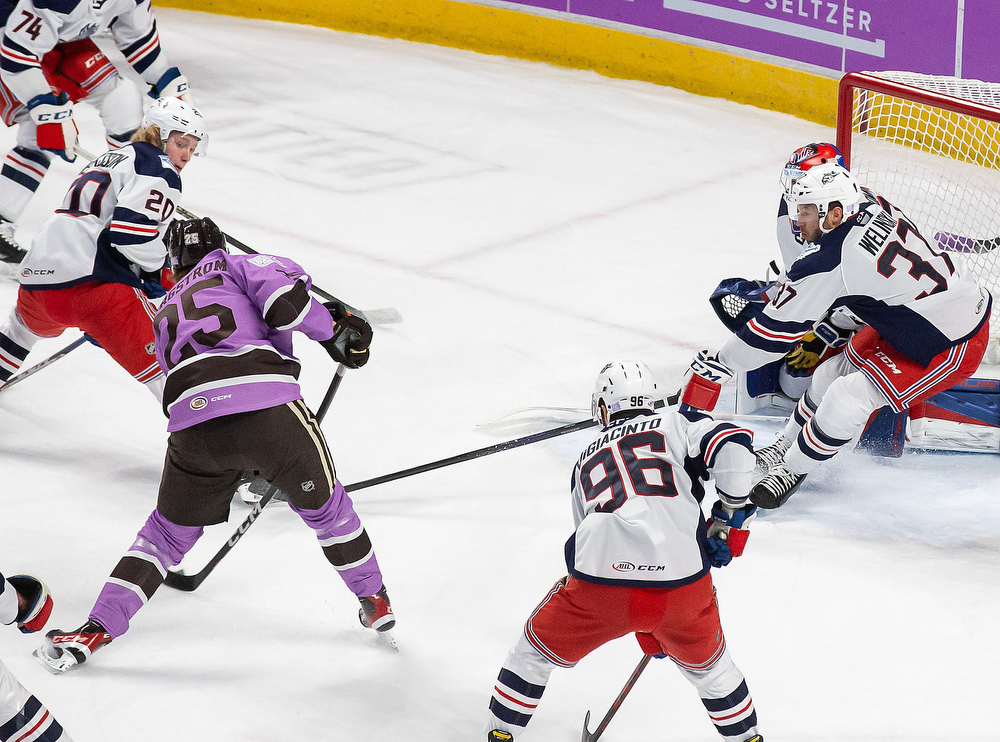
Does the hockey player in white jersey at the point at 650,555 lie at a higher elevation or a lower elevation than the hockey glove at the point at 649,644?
higher

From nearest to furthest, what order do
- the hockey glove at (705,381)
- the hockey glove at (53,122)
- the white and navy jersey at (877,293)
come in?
the white and navy jersey at (877,293) → the hockey glove at (705,381) → the hockey glove at (53,122)

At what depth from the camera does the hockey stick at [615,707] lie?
251 centimetres

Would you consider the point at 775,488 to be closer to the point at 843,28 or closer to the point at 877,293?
the point at 877,293

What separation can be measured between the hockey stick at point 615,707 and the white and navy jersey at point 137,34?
362cm

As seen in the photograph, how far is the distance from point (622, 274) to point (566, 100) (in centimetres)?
220

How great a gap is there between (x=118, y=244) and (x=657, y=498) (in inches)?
73.1

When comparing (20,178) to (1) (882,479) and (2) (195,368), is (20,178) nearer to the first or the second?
(2) (195,368)

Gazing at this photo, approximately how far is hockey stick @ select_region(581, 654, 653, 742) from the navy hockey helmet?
4.61 ft

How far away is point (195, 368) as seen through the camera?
2.68 m

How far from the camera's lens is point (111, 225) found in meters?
3.40

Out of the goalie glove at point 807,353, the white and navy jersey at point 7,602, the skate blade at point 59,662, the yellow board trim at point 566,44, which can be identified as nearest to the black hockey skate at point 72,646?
the skate blade at point 59,662

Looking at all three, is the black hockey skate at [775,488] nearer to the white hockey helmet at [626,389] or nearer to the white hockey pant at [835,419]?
the white hockey pant at [835,419]

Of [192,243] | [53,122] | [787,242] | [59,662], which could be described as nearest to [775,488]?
[787,242]

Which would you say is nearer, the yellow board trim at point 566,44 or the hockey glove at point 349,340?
the hockey glove at point 349,340
